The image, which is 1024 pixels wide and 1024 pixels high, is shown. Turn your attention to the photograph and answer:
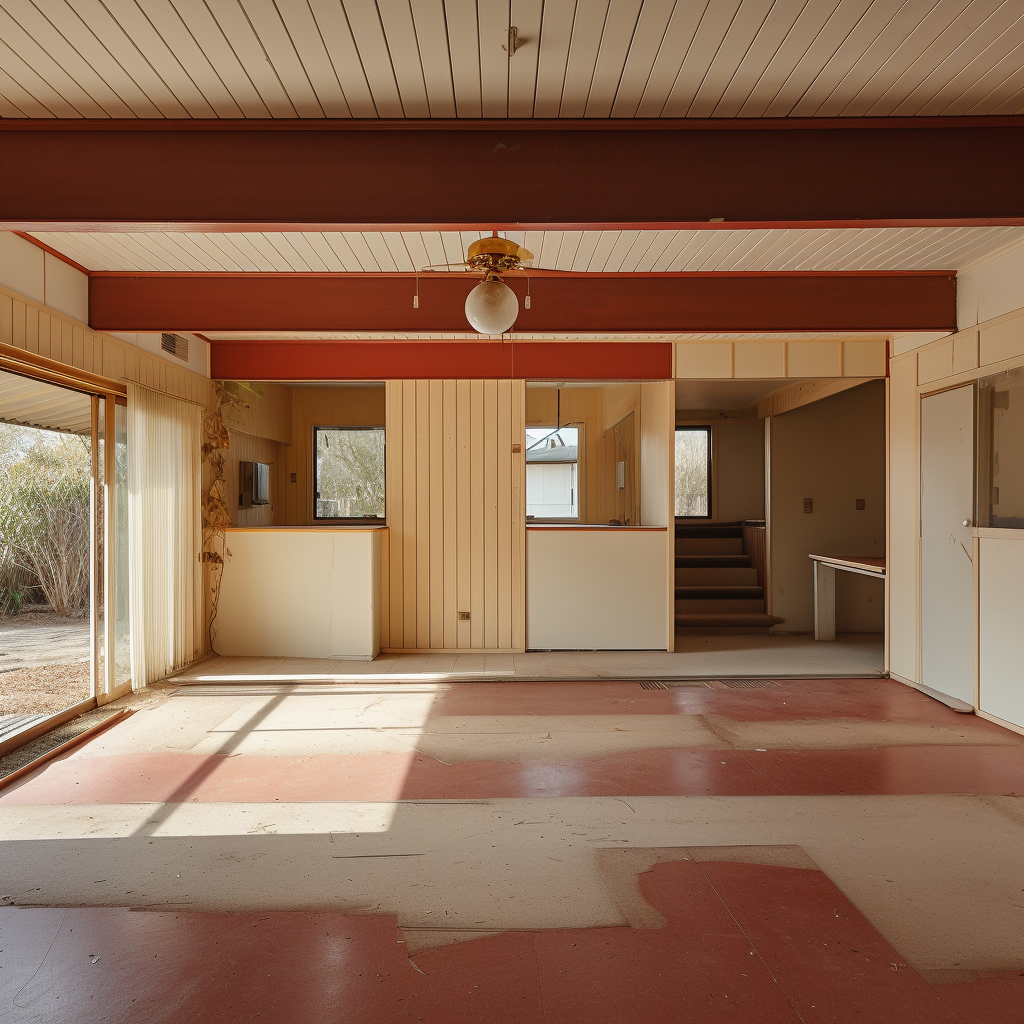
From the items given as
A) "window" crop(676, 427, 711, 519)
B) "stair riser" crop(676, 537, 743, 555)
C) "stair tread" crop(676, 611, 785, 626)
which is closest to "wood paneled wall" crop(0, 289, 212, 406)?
"stair tread" crop(676, 611, 785, 626)

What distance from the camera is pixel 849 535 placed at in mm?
8352

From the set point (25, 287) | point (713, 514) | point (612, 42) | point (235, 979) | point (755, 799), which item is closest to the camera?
point (235, 979)

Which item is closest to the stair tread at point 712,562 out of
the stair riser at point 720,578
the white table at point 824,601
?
the stair riser at point 720,578

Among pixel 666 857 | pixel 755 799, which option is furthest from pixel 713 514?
pixel 666 857

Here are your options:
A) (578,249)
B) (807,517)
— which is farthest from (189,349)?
(807,517)

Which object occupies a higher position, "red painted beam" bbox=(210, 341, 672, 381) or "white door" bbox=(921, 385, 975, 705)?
"red painted beam" bbox=(210, 341, 672, 381)

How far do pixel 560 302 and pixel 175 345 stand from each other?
3137mm

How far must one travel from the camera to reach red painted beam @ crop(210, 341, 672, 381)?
6.64 m

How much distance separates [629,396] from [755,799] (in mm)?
5685

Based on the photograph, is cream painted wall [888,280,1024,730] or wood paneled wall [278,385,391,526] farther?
wood paneled wall [278,385,391,526]

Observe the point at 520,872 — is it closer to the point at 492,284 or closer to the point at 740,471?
the point at 492,284

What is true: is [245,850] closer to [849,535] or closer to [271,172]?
[271,172]

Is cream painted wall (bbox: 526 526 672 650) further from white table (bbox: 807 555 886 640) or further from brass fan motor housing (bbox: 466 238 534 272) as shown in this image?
brass fan motor housing (bbox: 466 238 534 272)

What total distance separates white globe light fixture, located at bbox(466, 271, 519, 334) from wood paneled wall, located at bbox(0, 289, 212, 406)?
2.54 metres
